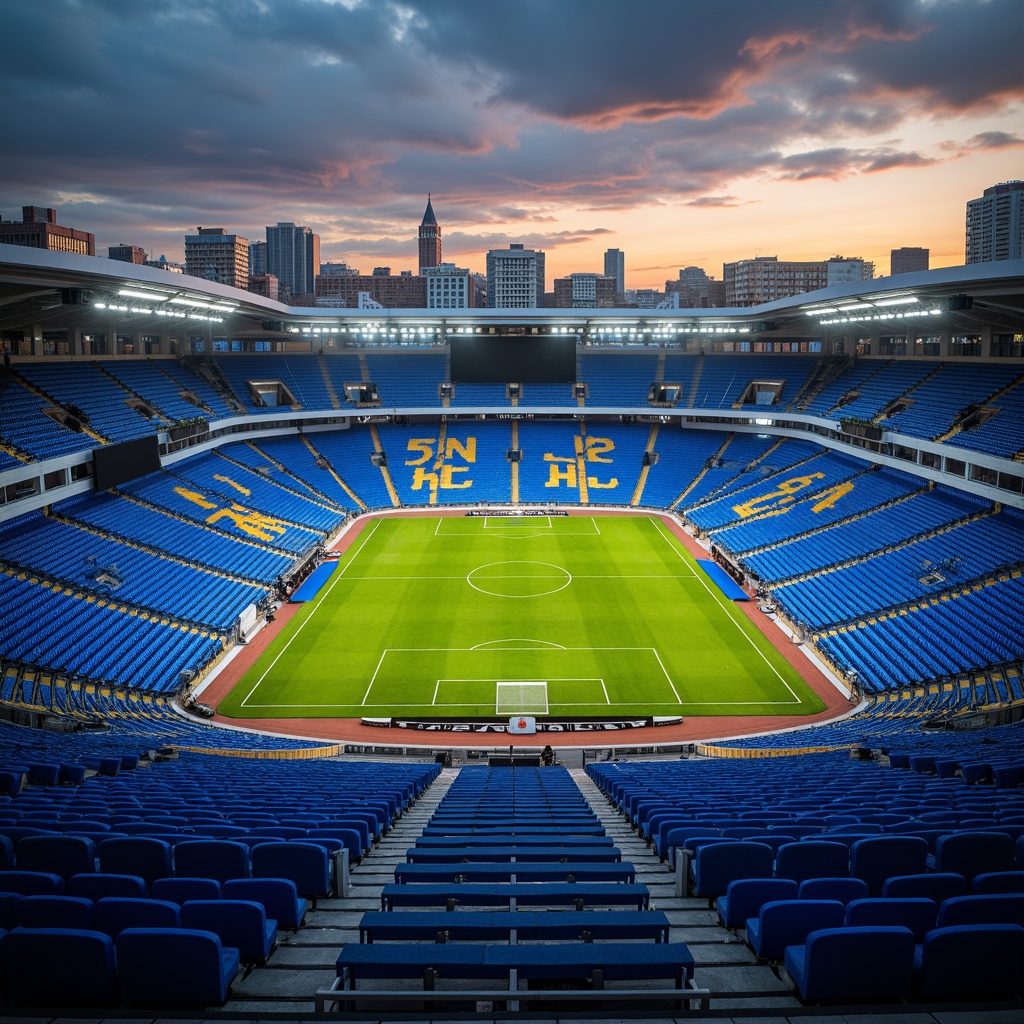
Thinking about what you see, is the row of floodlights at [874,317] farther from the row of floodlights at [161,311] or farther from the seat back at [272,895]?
the seat back at [272,895]

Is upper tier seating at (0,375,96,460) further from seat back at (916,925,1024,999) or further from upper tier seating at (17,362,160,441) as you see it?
seat back at (916,925,1024,999)

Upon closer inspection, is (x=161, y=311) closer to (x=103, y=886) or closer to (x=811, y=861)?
(x=103, y=886)

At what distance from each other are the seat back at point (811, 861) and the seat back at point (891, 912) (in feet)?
4.73

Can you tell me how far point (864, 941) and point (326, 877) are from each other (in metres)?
4.67

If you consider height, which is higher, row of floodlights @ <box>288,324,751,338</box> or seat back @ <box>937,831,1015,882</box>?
row of floodlights @ <box>288,324,751,338</box>

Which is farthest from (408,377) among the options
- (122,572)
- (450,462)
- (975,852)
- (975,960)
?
(975,960)

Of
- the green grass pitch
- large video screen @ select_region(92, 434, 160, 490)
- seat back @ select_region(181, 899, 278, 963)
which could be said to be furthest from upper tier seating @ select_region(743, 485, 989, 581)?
seat back @ select_region(181, 899, 278, 963)

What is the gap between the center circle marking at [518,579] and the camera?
134 feet

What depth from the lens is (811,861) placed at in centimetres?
742

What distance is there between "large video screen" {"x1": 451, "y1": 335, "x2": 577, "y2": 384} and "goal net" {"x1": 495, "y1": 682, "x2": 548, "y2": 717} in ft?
132

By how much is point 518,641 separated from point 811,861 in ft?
89.0

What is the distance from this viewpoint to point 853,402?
2045 inches

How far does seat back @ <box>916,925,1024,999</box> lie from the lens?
5.14m

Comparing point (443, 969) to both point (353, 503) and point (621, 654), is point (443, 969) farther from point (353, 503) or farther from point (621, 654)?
point (353, 503)
